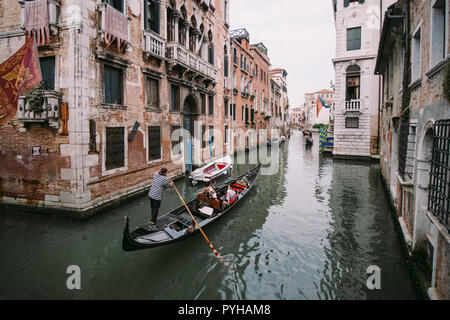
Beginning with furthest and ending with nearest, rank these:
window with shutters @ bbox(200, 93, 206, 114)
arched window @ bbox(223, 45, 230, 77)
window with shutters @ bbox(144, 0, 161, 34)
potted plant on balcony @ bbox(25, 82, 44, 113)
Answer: arched window @ bbox(223, 45, 230, 77)
window with shutters @ bbox(200, 93, 206, 114)
window with shutters @ bbox(144, 0, 161, 34)
potted plant on balcony @ bbox(25, 82, 44, 113)

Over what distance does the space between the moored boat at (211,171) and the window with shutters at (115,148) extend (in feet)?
12.1

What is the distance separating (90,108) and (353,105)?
17.8 m

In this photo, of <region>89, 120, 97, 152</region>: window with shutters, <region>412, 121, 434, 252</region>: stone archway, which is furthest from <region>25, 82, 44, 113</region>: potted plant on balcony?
<region>412, 121, 434, 252</region>: stone archway

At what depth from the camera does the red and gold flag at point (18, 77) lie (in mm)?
5718

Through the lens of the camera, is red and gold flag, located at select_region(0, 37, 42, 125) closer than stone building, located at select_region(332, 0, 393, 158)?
Yes

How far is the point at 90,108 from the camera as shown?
7.19m

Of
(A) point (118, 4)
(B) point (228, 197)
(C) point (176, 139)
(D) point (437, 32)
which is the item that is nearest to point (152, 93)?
(C) point (176, 139)

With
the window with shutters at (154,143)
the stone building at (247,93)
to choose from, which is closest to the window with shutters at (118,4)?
the window with shutters at (154,143)

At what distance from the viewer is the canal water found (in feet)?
14.2

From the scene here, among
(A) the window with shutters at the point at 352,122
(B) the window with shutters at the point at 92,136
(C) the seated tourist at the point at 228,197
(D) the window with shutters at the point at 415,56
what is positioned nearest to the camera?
(D) the window with shutters at the point at 415,56

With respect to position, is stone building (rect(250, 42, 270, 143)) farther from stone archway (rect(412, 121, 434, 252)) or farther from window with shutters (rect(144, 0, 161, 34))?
stone archway (rect(412, 121, 434, 252))

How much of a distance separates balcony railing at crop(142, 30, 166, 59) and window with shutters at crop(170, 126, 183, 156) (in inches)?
126

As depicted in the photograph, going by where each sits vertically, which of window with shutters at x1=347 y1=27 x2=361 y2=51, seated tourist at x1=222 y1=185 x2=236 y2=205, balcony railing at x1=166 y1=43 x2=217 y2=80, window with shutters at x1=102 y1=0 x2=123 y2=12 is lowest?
seated tourist at x1=222 y1=185 x2=236 y2=205

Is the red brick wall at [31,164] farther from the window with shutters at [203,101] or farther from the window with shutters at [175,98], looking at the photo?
the window with shutters at [203,101]
